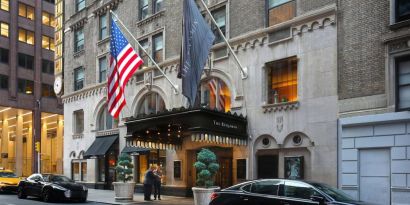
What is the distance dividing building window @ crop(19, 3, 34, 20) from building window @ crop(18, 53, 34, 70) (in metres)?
5.17

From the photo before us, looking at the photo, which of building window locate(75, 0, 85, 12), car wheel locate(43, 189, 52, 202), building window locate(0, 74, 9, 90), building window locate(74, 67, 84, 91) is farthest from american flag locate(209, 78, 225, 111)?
building window locate(0, 74, 9, 90)

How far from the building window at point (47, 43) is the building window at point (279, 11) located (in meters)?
49.1

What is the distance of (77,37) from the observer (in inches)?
1481

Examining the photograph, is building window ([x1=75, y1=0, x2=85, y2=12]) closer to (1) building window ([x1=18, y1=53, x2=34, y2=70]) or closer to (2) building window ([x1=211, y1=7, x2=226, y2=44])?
(2) building window ([x1=211, y1=7, x2=226, y2=44])

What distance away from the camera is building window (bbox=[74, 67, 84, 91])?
119 ft

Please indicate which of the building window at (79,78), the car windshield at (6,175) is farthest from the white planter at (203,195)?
the building window at (79,78)

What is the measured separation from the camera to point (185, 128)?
2308cm

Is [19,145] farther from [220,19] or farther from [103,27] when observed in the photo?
[220,19]

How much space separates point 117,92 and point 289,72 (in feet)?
29.5

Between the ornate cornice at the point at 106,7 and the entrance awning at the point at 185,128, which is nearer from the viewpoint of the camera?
the entrance awning at the point at 185,128

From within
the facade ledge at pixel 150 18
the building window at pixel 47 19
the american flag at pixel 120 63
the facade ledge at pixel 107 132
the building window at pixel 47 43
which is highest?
the building window at pixel 47 19

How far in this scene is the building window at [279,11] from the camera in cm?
2125

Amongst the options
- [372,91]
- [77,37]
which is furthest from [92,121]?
[372,91]

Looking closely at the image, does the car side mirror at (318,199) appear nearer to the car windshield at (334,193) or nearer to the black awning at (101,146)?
the car windshield at (334,193)
